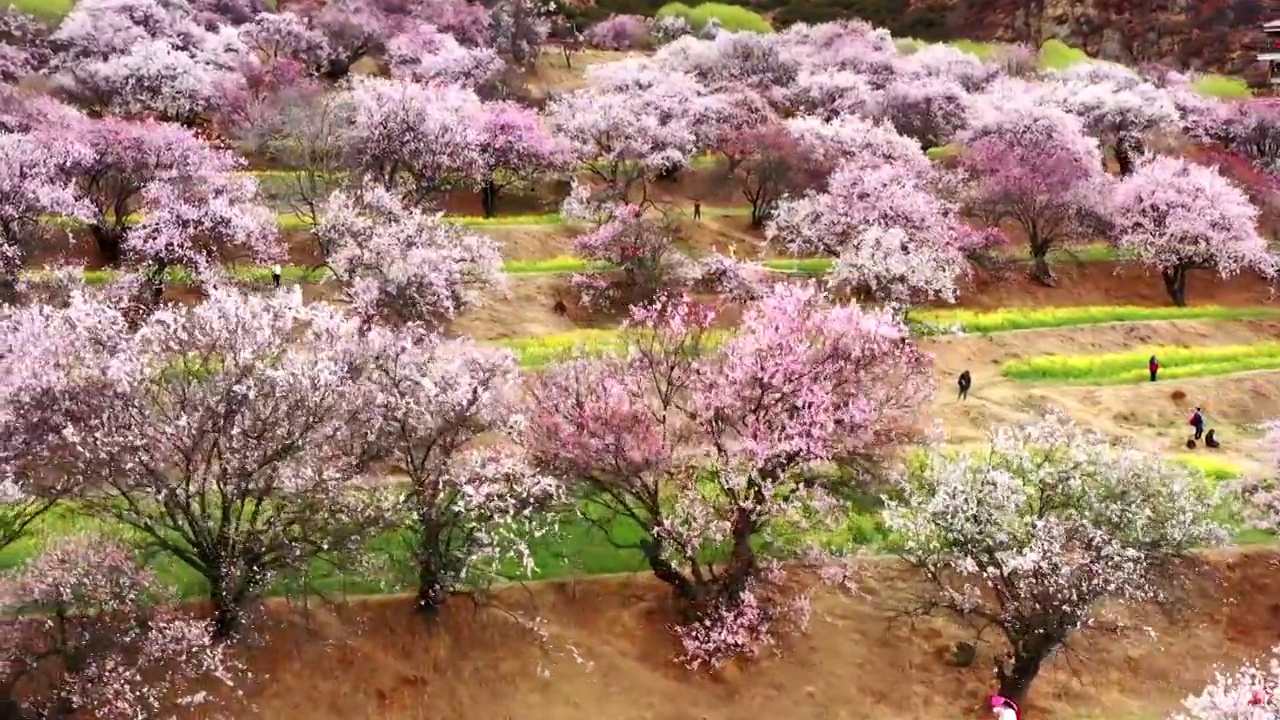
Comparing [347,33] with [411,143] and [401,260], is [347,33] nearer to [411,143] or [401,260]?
[411,143]

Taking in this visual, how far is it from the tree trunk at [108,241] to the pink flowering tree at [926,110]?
45.2 metres

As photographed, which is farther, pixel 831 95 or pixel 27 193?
pixel 831 95

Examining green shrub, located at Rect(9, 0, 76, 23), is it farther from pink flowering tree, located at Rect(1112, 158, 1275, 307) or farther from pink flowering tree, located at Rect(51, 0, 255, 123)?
pink flowering tree, located at Rect(1112, 158, 1275, 307)

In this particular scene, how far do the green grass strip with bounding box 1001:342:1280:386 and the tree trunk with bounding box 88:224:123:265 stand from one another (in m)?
34.8

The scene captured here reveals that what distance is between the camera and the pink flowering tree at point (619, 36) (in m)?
94.4

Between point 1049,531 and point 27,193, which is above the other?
point 27,193

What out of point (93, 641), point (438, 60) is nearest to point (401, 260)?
point (93, 641)

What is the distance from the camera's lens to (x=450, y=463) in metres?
21.1

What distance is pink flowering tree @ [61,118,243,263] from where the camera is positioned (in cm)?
3894

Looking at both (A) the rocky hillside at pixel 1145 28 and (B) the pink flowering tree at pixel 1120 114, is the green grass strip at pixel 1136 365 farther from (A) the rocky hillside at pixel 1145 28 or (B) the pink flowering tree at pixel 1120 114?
(A) the rocky hillside at pixel 1145 28

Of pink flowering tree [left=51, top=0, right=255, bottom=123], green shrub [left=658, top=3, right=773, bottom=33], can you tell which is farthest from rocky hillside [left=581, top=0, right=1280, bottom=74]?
pink flowering tree [left=51, top=0, right=255, bottom=123]

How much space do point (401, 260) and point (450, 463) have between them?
14019 mm

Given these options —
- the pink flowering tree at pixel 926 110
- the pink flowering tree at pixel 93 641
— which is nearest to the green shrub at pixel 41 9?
the pink flowering tree at pixel 926 110

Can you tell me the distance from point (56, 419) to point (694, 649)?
13841 millimetres
